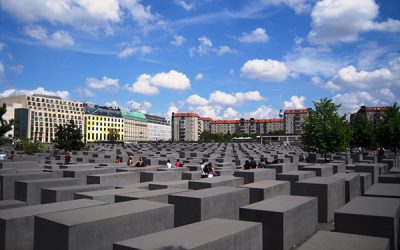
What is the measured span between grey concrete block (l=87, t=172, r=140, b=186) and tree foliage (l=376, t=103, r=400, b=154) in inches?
1010

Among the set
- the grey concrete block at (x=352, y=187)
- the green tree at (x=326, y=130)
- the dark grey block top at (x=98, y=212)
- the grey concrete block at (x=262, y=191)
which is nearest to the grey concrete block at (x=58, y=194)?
the dark grey block top at (x=98, y=212)

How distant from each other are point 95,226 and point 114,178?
26.5 ft

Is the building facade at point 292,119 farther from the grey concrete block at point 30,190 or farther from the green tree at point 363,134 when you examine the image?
the grey concrete block at point 30,190

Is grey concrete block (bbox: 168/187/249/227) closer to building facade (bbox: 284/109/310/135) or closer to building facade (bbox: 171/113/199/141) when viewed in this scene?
building facade (bbox: 284/109/310/135)

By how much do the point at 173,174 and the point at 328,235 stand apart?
10.6 m

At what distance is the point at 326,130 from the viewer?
2383 cm

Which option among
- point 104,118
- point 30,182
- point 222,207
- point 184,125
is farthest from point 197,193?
point 184,125

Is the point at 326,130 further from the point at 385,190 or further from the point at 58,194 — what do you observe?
the point at 58,194

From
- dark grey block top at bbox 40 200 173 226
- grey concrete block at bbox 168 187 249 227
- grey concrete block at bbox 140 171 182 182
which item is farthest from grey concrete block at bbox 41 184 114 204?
grey concrete block at bbox 140 171 182 182

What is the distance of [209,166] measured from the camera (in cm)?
1525

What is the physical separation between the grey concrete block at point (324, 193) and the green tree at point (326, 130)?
44.6ft

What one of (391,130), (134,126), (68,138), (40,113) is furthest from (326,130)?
(134,126)

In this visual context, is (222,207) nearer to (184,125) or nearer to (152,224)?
(152,224)

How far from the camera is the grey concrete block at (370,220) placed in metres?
6.31
